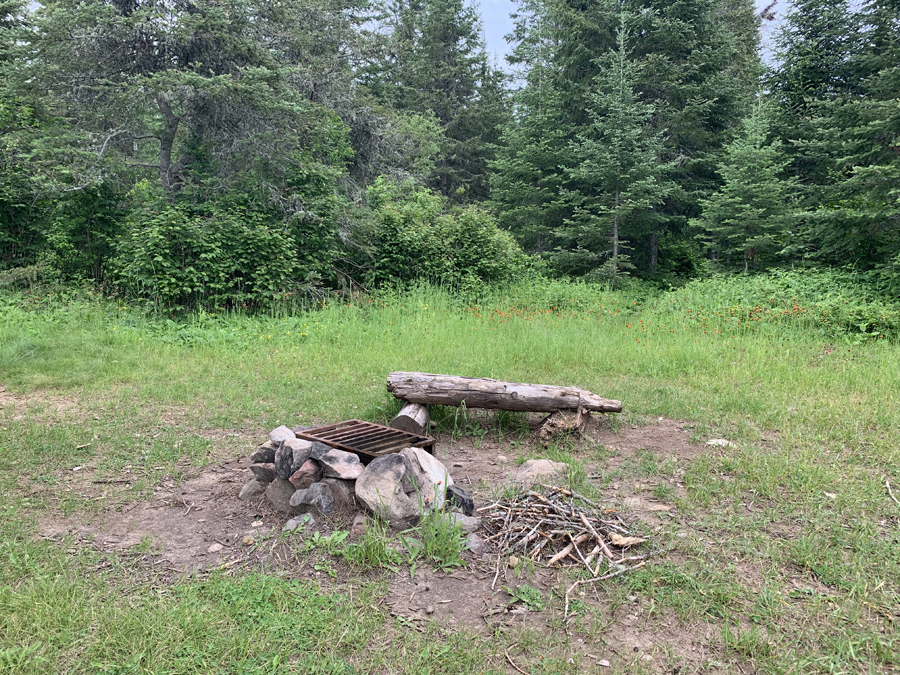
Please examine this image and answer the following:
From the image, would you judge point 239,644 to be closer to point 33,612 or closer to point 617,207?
point 33,612

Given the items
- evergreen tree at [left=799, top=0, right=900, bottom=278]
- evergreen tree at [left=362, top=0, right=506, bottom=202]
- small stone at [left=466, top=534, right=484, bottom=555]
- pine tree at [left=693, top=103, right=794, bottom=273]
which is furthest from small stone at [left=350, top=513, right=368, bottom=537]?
evergreen tree at [left=362, top=0, right=506, bottom=202]

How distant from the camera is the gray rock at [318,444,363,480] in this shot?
9.85 feet

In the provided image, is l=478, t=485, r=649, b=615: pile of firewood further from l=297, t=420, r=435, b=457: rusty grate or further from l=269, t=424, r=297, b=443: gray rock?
l=269, t=424, r=297, b=443: gray rock

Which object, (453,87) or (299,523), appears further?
(453,87)

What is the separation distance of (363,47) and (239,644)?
43.9 feet

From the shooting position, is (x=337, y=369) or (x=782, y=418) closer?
(x=782, y=418)

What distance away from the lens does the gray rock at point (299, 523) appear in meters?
2.79

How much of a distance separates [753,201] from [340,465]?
39.4ft

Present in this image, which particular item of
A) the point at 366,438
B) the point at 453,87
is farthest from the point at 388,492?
the point at 453,87

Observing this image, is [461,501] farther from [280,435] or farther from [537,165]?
[537,165]

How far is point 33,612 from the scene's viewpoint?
211 cm

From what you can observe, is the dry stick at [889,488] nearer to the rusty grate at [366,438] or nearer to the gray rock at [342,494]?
the rusty grate at [366,438]

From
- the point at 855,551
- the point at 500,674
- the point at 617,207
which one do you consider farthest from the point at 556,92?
the point at 500,674

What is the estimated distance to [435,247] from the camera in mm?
10891
